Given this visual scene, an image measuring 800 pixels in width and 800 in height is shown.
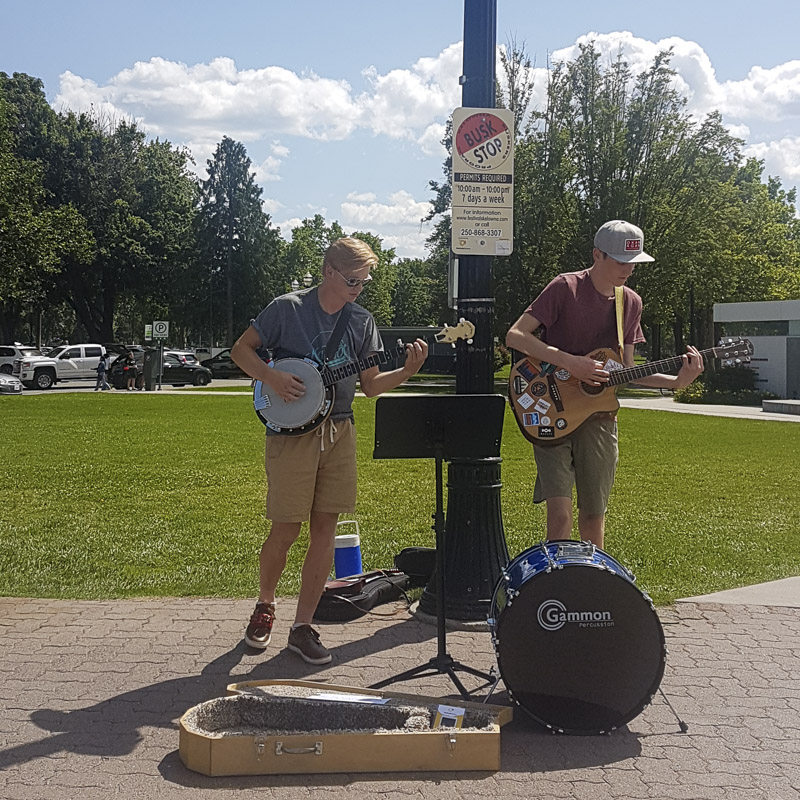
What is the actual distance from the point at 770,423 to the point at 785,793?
21.8m

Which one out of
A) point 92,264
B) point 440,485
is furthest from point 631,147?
point 440,485

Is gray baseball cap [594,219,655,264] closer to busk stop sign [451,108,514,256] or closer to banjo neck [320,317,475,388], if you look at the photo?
banjo neck [320,317,475,388]

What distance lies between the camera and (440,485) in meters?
4.87

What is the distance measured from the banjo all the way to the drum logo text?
1420 mm

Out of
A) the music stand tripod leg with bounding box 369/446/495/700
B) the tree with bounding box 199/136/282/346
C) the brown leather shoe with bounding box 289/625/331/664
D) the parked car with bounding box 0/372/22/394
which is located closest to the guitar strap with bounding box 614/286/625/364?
the music stand tripod leg with bounding box 369/446/495/700

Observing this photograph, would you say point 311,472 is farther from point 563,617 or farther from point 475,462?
point 563,617

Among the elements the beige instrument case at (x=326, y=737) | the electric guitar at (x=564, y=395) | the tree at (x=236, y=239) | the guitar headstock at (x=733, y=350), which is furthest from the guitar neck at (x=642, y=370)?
the tree at (x=236, y=239)

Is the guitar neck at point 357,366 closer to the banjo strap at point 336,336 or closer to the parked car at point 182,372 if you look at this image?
the banjo strap at point 336,336

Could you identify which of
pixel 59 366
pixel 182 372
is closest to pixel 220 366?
pixel 182 372

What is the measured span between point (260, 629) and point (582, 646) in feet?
6.16

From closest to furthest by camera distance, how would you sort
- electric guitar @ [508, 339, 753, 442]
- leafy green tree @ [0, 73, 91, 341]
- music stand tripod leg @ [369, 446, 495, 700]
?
music stand tripod leg @ [369, 446, 495, 700] < electric guitar @ [508, 339, 753, 442] < leafy green tree @ [0, 73, 91, 341]

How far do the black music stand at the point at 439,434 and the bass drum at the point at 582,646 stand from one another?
0.61m

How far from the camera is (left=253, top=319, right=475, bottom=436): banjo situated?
4.96 m

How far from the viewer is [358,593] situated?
6227 millimetres
